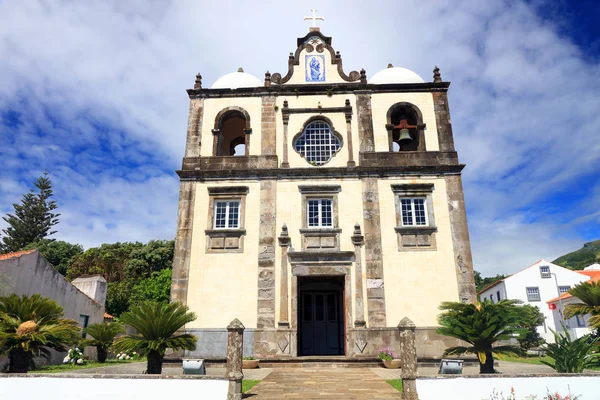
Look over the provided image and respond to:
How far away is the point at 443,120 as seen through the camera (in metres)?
16.8

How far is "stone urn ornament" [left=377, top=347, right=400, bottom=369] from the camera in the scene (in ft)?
42.2

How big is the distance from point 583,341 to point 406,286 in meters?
6.38

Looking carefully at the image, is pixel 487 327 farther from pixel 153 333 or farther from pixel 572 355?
pixel 153 333

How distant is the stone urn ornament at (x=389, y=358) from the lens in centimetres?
1285

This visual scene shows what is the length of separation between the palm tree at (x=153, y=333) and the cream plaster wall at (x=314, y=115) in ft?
27.1

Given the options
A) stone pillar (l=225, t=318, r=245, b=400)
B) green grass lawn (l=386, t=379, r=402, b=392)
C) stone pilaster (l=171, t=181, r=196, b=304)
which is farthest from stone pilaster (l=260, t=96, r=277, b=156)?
green grass lawn (l=386, t=379, r=402, b=392)

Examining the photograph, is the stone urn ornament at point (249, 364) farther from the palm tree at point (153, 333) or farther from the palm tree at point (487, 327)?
the palm tree at point (487, 327)

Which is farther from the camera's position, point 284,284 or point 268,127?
point 268,127

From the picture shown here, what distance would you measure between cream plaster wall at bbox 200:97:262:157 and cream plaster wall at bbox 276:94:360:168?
2.92 ft

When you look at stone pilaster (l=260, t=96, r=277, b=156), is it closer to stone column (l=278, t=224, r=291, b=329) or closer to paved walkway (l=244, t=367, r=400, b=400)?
A: stone column (l=278, t=224, r=291, b=329)

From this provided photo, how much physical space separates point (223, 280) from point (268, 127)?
6.64m

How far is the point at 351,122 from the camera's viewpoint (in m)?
16.8

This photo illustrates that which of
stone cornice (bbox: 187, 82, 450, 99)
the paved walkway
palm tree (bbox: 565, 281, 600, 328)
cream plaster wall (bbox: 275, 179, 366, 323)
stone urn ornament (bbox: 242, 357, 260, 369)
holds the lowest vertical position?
the paved walkway

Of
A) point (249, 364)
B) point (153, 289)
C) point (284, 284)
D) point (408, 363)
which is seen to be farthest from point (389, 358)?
point (153, 289)
